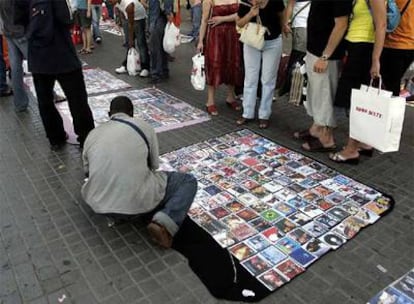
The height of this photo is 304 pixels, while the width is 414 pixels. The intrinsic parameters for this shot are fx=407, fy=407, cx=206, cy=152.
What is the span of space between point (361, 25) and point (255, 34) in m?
1.11

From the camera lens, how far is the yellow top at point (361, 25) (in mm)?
3098

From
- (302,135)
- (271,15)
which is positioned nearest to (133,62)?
(271,15)

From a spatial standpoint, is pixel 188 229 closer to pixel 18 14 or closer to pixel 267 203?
pixel 267 203

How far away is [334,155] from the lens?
3750 millimetres

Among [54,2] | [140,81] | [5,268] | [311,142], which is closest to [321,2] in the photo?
[311,142]

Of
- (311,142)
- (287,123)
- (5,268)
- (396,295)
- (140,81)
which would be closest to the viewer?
(396,295)

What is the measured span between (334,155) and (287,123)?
3.10 ft

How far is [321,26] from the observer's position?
135 inches

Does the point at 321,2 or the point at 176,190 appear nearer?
the point at 176,190

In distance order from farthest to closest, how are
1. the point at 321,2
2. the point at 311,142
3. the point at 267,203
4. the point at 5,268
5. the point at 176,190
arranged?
the point at 311,142 → the point at 321,2 → the point at 267,203 → the point at 176,190 → the point at 5,268

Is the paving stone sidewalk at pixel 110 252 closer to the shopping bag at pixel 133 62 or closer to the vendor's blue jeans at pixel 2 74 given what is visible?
the vendor's blue jeans at pixel 2 74

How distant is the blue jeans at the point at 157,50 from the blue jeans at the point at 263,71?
7.00ft

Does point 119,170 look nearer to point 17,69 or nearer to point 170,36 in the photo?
point 17,69

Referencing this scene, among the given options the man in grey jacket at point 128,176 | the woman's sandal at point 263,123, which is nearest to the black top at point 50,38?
the man in grey jacket at point 128,176
